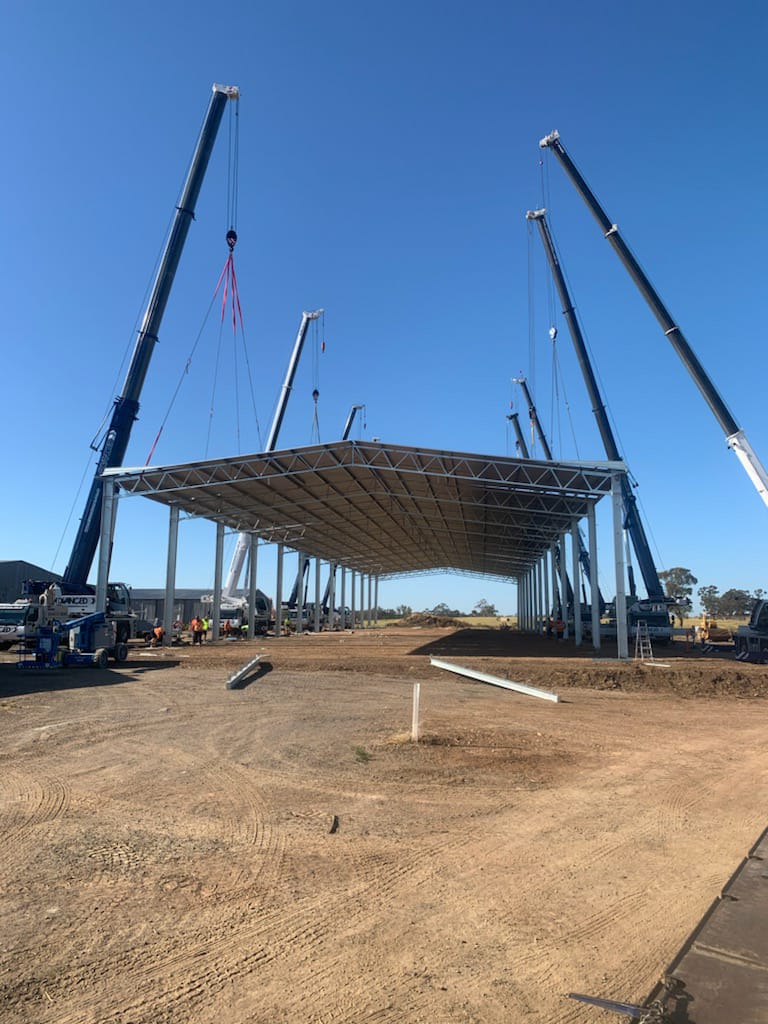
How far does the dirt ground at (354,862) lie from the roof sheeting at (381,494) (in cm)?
1904

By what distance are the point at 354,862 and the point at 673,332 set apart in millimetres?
31964

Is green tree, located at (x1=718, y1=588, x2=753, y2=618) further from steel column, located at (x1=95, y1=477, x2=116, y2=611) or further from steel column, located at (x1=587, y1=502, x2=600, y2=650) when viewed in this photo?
steel column, located at (x1=95, y1=477, x2=116, y2=611)

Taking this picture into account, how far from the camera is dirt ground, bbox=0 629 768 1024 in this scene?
389 cm

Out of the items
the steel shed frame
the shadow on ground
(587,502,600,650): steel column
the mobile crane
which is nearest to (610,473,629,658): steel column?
the steel shed frame

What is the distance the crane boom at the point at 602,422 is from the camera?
46094 millimetres

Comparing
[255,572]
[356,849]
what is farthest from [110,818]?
[255,572]

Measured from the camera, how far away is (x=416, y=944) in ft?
14.5

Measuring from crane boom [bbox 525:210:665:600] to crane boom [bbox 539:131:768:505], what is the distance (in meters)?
11.2

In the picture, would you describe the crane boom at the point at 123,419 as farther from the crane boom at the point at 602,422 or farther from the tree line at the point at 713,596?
the tree line at the point at 713,596

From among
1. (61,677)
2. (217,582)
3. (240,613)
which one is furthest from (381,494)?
(61,677)

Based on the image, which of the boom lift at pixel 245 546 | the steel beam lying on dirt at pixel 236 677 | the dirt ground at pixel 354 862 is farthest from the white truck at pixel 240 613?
the dirt ground at pixel 354 862

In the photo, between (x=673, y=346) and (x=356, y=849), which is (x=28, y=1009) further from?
(x=673, y=346)

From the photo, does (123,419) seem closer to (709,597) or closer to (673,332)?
(673,332)

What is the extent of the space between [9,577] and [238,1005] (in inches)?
2295
